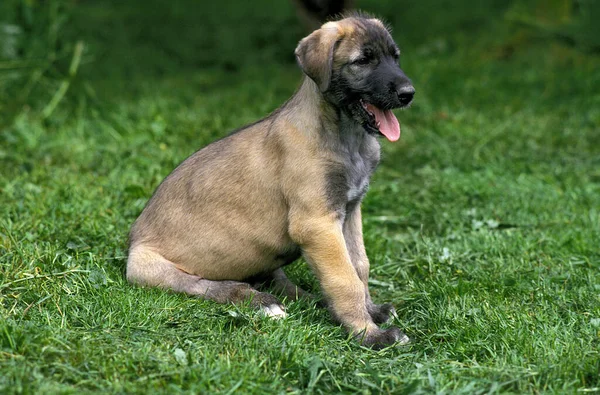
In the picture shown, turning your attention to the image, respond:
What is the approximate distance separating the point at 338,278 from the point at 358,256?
0.60 meters

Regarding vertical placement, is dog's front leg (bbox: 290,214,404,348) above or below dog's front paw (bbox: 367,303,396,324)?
above

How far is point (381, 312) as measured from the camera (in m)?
5.42

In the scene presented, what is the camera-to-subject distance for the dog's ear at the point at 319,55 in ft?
16.6

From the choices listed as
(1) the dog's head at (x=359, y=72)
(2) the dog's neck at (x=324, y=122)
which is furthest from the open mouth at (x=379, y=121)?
(2) the dog's neck at (x=324, y=122)

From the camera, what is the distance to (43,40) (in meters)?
10.5

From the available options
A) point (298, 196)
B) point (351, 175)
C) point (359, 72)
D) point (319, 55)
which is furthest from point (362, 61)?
point (298, 196)

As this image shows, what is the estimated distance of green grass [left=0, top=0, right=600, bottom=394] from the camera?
4227mm

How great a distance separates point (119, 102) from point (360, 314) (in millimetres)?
6685

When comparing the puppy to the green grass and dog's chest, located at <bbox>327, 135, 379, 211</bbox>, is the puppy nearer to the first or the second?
dog's chest, located at <bbox>327, 135, 379, 211</bbox>

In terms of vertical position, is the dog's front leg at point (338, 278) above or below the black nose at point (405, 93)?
below

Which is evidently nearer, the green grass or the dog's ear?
the green grass

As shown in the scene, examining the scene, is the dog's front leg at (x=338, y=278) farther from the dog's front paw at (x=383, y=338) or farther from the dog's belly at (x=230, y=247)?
the dog's belly at (x=230, y=247)

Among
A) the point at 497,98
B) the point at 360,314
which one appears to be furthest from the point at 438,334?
the point at 497,98

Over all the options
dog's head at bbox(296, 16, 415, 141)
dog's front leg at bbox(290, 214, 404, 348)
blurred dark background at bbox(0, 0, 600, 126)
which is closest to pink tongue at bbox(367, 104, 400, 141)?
dog's head at bbox(296, 16, 415, 141)
